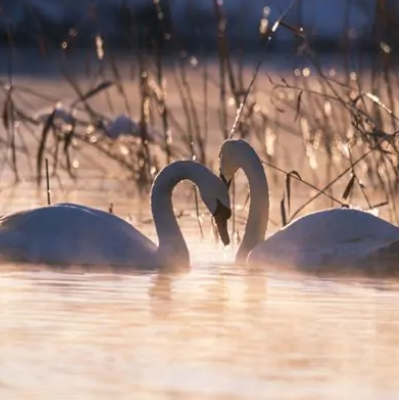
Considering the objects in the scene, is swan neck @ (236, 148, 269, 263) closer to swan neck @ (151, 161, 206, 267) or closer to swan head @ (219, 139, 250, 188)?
swan head @ (219, 139, 250, 188)

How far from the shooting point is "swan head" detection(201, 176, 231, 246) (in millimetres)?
8609

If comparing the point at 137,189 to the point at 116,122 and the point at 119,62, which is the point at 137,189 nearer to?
the point at 116,122

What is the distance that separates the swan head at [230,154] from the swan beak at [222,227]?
25.0 inches

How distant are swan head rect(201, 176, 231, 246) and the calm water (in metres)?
0.98

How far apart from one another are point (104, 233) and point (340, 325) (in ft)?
8.11

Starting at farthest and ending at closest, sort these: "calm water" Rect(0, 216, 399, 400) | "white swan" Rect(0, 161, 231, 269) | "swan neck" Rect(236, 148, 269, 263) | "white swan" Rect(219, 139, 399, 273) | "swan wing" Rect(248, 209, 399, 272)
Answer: "swan neck" Rect(236, 148, 269, 263) → "white swan" Rect(0, 161, 231, 269) → "swan wing" Rect(248, 209, 399, 272) → "white swan" Rect(219, 139, 399, 273) → "calm water" Rect(0, 216, 399, 400)

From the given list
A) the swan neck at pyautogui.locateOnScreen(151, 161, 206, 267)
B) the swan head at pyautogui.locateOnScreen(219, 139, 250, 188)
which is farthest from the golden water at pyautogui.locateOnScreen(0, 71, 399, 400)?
the swan head at pyautogui.locateOnScreen(219, 139, 250, 188)

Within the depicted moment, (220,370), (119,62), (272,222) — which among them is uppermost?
(119,62)

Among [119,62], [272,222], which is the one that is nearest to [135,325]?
[272,222]

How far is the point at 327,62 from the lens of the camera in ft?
75.3

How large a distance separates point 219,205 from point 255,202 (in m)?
0.62

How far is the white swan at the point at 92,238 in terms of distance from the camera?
821cm

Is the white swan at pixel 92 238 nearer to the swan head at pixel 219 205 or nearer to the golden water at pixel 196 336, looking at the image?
the swan head at pixel 219 205

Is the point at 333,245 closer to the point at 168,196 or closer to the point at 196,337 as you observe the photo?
the point at 168,196
